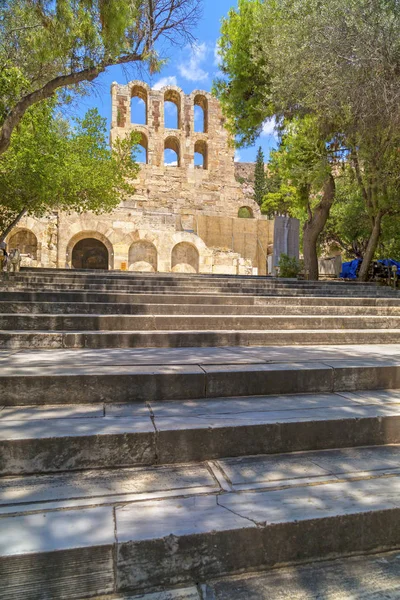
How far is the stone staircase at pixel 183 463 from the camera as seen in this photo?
5.33 feet

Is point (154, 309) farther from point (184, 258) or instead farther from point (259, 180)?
point (259, 180)

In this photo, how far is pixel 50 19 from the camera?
23.1 ft

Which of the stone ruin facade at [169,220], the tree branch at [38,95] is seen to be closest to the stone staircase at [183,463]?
the tree branch at [38,95]

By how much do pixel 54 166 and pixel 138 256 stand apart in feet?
33.4

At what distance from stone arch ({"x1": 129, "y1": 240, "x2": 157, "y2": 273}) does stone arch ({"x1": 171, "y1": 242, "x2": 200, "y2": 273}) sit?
1.26 meters

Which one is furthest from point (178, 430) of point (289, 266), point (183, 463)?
point (289, 266)

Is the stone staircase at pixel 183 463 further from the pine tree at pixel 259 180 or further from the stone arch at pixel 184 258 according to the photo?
the pine tree at pixel 259 180

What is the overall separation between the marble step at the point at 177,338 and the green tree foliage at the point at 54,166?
6289 mm

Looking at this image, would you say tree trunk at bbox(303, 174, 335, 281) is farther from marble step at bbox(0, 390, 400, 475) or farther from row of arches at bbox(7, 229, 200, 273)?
marble step at bbox(0, 390, 400, 475)

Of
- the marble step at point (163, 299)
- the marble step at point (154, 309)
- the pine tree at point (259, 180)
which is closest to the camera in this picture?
the marble step at point (154, 309)

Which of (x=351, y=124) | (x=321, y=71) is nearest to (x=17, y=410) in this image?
(x=321, y=71)

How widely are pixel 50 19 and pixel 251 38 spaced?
8631 millimetres

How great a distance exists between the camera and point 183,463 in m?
2.30

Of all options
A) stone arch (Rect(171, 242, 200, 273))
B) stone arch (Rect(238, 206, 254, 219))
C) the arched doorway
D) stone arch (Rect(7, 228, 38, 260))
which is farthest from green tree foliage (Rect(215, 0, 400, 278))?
stone arch (Rect(238, 206, 254, 219))
